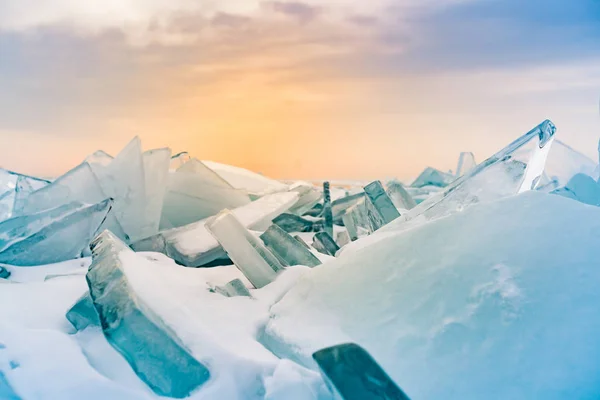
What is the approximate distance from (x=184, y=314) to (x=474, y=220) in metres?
0.69

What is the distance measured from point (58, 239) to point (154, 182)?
23.6 inches

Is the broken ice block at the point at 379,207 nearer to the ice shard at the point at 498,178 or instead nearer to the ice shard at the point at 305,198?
the ice shard at the point at 498,178

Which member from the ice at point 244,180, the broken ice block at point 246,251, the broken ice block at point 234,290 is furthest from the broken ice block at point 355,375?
the ice at point 244,180

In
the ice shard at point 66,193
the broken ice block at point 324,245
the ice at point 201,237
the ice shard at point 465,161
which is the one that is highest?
the ice shard at point 66,193

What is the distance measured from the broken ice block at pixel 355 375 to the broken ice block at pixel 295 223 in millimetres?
1850

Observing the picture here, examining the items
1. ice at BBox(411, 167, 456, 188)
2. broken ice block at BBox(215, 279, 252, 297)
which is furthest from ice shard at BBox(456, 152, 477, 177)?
broken ice block at BBox(215, 279, 252, 297)

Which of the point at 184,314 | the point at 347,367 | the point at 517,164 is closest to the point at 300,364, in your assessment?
the point at 347,367

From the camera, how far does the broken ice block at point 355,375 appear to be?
94 centimetres

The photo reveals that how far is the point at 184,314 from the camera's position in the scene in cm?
124

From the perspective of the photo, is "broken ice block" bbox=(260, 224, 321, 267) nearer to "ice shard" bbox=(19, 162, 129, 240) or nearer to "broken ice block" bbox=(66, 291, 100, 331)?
"broken ice block" bbox=(66, 291, 100, 331)

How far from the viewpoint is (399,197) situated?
3.10 meters

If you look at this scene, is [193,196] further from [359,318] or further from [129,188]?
[359,318]

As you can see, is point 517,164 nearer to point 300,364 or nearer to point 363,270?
point 363,270

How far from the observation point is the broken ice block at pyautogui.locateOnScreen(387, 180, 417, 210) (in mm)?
3076
